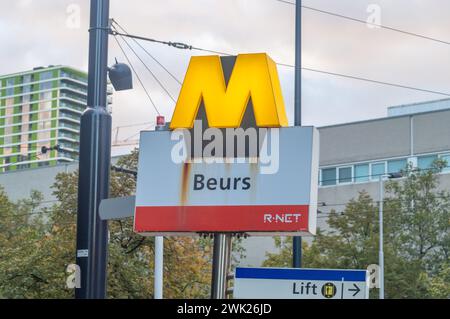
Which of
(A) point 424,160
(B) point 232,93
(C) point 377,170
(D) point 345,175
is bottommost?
(B) point 232,93

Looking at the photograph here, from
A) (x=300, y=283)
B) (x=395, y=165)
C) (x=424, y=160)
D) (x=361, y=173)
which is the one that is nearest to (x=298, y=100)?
(x=300, y=283)

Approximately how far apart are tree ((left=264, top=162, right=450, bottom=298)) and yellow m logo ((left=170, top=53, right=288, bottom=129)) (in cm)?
2946

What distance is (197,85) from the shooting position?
27.7 feet

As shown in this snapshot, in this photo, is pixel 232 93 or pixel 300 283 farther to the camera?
pixel 300 283

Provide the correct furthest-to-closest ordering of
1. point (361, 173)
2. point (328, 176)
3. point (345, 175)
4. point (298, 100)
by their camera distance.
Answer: point (328, 176), point (345, 175), point (361, 173), point (298, 100)

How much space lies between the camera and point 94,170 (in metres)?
9.86

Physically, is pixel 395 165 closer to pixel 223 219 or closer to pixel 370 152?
pixel 370 152

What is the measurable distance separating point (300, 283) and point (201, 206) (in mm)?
3019

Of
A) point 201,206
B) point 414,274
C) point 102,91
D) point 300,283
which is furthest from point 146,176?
point 414,274

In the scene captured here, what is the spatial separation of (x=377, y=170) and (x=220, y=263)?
166ft

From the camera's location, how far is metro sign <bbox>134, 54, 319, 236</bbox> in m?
8.12

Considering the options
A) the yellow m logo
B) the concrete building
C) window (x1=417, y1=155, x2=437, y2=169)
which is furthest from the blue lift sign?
window (x1=417, y1=155, x2=437, y2=169)

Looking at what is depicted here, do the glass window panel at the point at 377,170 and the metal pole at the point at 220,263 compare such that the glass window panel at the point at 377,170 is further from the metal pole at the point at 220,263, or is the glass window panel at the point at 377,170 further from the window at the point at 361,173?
the metal pole at the point at 220,263

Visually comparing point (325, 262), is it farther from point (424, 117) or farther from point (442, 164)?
point (424, 117)
